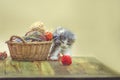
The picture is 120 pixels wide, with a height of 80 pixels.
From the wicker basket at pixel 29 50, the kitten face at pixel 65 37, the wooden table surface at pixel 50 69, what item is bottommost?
the wooden table surface at pixel 50 69

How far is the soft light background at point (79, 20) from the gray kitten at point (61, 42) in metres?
0.40

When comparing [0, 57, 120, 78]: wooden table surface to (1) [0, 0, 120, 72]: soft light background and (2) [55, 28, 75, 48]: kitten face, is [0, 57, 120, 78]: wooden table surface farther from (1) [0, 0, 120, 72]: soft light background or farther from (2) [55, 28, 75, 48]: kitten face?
(1) [0, 0, 120, 72]: soft light background

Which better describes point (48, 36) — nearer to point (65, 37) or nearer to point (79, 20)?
point (65, 37)

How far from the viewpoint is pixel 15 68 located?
1.38 m

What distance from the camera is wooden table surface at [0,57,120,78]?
4.07 feet

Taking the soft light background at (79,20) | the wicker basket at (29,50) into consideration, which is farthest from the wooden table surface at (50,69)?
the soft light background at (79,20)

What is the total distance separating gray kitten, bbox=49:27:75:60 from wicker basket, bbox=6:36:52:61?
0.06 metres

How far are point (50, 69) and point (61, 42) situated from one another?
29 cm

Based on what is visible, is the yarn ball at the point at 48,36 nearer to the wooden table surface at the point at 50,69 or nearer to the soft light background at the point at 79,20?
the wooden table surface at the point at 50,69

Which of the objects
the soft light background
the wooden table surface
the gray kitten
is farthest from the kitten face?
the soft light background

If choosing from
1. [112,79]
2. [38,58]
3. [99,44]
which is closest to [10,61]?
[38,58]

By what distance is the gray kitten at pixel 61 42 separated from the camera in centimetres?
163

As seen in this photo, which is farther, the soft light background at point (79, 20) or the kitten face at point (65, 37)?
the soft light background at point (79, 20)

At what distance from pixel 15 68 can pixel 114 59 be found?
968mm
